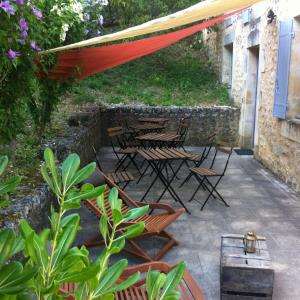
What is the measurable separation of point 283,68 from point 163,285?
515cm

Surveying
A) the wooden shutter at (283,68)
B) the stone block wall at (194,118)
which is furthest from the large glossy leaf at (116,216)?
the stone block wall at (194,118)

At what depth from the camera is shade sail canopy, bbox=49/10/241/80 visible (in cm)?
426

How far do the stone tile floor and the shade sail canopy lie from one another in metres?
1.74

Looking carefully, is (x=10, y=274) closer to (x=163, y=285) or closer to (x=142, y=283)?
(x=163, y=285)

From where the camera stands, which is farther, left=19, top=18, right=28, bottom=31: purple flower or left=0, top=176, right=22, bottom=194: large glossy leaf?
left=19, top=18, right=28, bottom=31: purple flower

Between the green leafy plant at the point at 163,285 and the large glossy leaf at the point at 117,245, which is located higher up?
the large glossy leaf at the point at 117,245

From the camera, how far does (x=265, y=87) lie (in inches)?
258

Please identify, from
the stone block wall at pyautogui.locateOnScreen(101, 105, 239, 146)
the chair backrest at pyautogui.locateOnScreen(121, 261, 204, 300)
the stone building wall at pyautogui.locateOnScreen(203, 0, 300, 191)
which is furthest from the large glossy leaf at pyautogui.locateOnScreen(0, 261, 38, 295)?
the stone block wall at pyautogui.locateOnScreen(101, 105, 239, 146)

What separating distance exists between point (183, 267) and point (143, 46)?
12.5 feet

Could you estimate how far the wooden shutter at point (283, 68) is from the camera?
5.27 m

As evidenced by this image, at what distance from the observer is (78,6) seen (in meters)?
4.03

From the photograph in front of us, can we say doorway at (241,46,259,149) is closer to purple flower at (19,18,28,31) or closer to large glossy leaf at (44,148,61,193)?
purple flower at (19,18,28,31)

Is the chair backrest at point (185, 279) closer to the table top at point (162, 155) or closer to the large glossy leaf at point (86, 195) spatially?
the large glossy leaf at point (86, 195)

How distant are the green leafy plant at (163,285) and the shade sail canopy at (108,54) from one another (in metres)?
3.61
